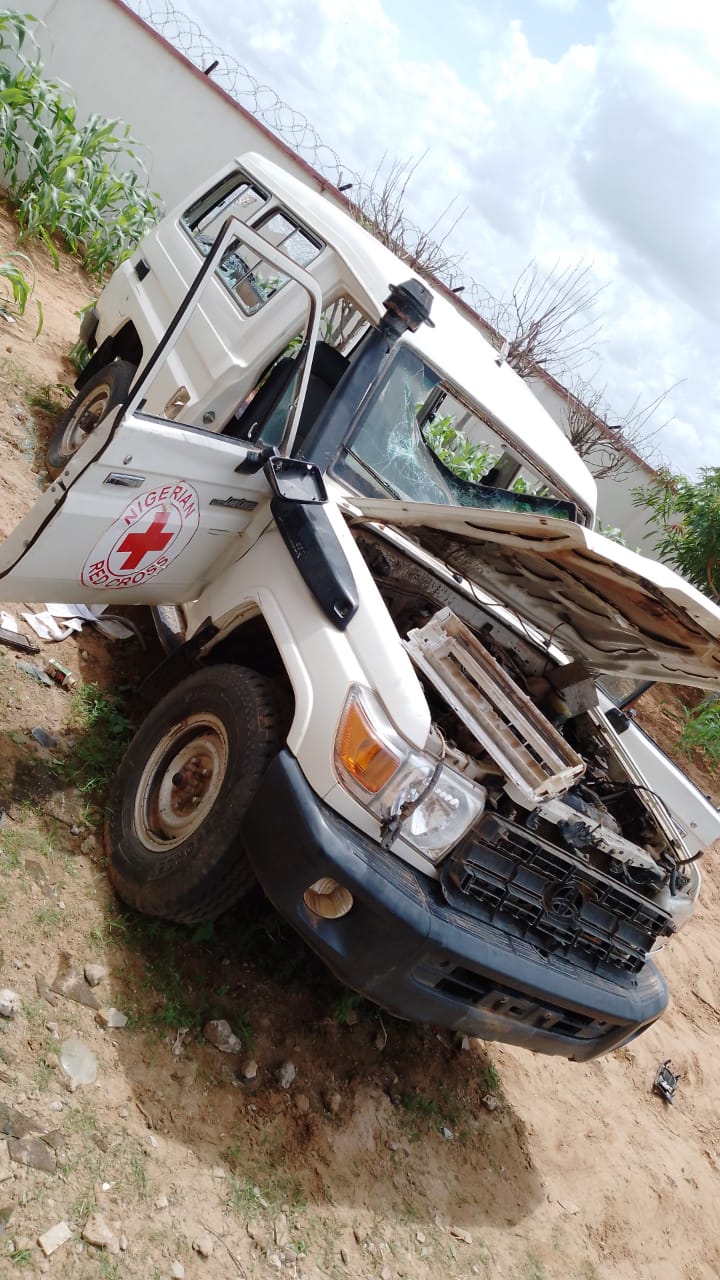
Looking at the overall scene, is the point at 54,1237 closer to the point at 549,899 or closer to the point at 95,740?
the point at 549,899

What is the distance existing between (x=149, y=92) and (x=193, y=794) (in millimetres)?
8228

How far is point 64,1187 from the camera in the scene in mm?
2297

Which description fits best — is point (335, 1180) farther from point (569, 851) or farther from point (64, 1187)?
point (569, 851)

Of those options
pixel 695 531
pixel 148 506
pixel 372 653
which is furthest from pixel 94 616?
pixel 695 531

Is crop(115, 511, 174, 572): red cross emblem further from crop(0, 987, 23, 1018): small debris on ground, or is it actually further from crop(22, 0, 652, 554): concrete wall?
crop(22, 0, 652, 554): concrete wall

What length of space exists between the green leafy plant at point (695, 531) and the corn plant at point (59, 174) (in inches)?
247

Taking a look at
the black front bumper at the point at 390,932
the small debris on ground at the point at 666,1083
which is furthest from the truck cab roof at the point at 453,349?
the small debris on ground at the point at 666,1083

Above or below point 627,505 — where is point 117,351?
below

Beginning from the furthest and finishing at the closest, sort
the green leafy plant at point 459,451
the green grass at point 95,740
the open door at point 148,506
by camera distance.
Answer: the green leafy plant at point 459,451 < the green grass at point 95,740 < the open door at point 148,506

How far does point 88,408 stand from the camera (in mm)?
4777

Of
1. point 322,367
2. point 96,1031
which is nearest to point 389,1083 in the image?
point 96,1031

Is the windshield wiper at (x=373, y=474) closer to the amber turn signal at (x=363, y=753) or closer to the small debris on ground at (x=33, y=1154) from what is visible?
the amber turn signal at (x=363, y=753)

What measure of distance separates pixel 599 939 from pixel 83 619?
8.49 feet

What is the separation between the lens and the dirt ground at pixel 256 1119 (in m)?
2.42
